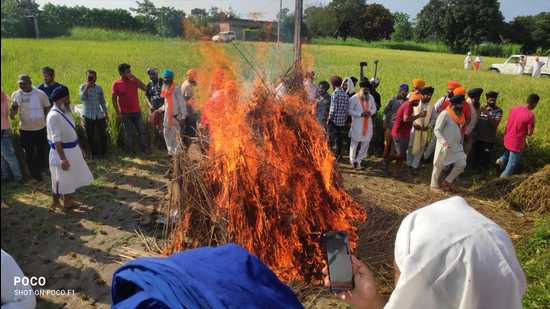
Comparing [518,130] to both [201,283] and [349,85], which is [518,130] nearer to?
[349,85]

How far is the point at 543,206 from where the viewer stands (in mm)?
6195

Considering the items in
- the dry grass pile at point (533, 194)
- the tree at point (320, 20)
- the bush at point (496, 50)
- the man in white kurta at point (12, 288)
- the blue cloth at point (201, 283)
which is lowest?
the dry grass pile at point (533, 194)

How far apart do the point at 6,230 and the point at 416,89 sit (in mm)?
8029

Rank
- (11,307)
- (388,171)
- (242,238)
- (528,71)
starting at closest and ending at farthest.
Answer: (11,307)
(242,238)
(388,171)
(528,71)

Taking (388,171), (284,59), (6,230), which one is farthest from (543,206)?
(6,230)

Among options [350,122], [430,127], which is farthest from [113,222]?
[430,127]

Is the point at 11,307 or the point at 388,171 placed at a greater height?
the point at 11,307

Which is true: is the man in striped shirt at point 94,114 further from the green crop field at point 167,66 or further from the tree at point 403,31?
the tree at point 403,31

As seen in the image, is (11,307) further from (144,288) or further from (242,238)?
(242,238)

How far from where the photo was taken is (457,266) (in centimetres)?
126

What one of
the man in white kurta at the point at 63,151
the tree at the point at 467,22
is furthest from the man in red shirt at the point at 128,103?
the tree at the point at 467,22

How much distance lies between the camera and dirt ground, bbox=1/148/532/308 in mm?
4266

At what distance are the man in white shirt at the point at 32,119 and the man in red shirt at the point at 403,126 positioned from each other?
6.89m

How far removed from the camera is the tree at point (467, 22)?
46562mm
